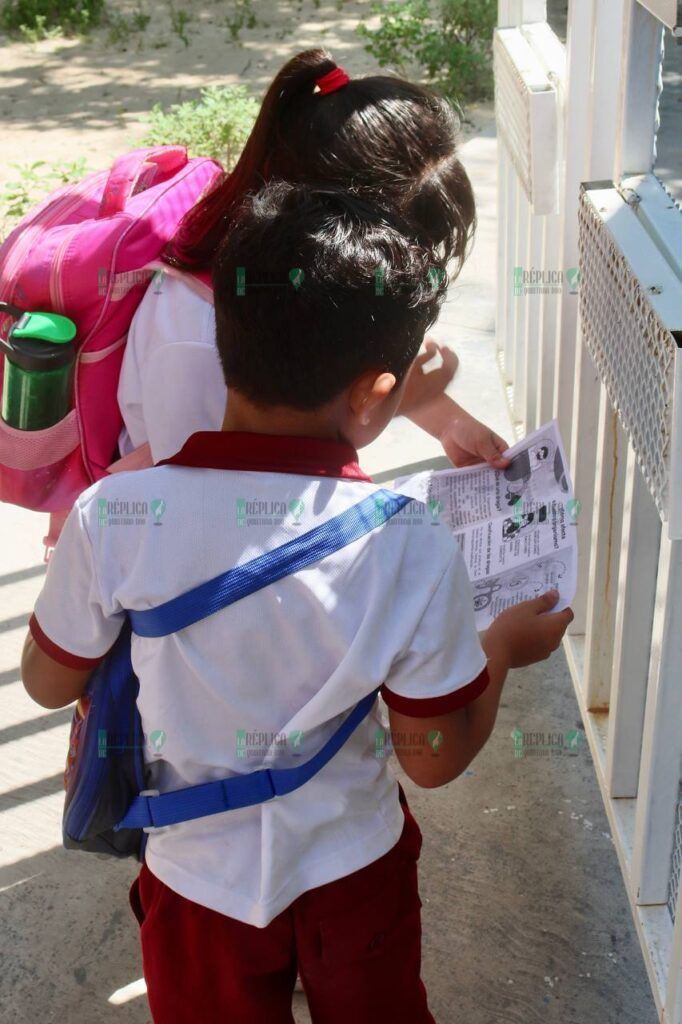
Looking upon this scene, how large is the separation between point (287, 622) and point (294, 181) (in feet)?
2.34

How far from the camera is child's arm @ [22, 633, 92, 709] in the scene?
4.68 ft

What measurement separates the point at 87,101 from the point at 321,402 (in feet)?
21.9

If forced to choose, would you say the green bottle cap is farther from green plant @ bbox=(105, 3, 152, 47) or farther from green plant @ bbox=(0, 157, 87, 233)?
green plant @ bbox=(105, 3, 152, 47)

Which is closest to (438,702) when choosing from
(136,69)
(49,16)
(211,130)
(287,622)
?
(287,622)

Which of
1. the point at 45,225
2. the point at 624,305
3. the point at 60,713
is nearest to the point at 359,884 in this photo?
the point at 624,305

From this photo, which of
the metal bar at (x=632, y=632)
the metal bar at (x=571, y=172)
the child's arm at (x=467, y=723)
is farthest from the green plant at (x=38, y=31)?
the child's arm at (x=467, y=723)

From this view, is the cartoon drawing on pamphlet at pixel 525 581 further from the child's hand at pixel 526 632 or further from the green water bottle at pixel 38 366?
the green water bottle at pixel 38 366

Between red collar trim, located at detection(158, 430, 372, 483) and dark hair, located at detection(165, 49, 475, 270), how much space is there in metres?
0.49

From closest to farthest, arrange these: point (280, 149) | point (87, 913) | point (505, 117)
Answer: point (280, 149)
point (87, 913)
point (505, 117)

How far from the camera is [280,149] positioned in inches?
69.3

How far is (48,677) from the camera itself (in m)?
1.44

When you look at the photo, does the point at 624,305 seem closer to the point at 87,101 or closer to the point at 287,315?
the point at 287,315

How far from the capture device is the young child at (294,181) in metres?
1.69

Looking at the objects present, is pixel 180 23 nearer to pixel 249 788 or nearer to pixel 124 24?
pixel 124 24
